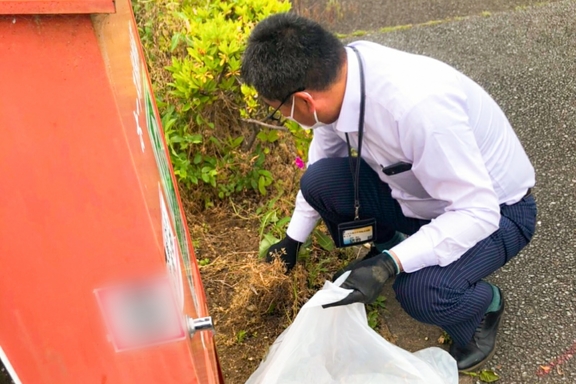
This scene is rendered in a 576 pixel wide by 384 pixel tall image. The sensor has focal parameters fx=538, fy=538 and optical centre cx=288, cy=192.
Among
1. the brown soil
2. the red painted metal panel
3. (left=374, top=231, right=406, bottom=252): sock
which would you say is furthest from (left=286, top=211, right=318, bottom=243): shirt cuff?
the red painted metal panel

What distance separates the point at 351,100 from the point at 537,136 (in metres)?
1.88

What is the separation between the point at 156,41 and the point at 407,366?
6.81ft

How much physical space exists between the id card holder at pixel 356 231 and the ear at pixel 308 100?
0.55 meters

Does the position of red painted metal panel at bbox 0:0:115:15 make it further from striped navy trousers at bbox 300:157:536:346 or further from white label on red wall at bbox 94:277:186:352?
striped navy trousers at bbox 300:157:536:346

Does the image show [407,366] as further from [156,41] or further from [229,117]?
[156,41]

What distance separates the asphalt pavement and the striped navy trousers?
0.31 m

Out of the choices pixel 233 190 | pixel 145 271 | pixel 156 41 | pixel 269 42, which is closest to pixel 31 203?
pixel 145 271

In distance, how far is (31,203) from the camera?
805 mm

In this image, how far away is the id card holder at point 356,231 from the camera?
6.71 feet

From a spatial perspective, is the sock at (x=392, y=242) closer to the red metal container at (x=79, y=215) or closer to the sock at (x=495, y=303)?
the sock at (x=495, y=303)

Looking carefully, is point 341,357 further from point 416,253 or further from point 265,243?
point 265,243

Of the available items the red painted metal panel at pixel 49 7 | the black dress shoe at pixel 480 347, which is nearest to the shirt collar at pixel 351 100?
the black dress shoe at pixel 480 347

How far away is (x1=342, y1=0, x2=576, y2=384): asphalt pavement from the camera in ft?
6.66

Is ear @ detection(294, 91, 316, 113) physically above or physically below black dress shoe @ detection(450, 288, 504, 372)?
Result: above
